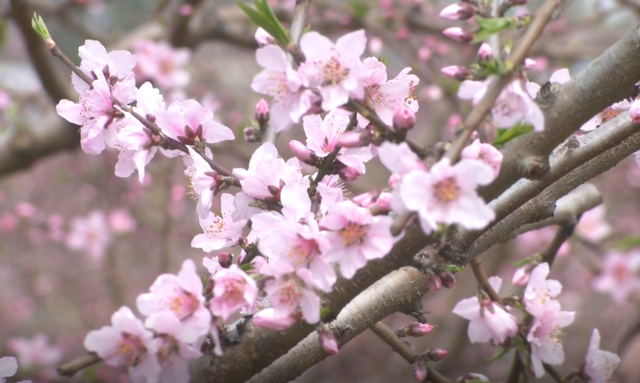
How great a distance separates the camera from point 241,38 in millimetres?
3617

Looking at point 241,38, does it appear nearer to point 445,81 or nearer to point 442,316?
point 445,81

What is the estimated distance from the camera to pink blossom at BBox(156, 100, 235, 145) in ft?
3.46

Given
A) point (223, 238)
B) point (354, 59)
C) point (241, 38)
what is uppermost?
point (241, 38)

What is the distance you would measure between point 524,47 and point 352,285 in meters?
0.52

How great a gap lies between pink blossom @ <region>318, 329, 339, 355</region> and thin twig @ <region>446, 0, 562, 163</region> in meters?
0.42

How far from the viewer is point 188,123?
1084 millimetres

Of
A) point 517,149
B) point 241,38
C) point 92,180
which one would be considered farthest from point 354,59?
point 92,180

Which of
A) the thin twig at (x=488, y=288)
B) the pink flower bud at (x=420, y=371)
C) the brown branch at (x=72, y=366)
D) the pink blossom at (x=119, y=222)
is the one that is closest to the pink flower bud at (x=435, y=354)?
the pink flower bud at (x=420, y=371)

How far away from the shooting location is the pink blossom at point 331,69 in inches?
33.1

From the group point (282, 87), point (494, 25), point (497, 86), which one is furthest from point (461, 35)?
point (282, 87)

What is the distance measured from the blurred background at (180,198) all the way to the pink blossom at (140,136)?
1001 millimetres

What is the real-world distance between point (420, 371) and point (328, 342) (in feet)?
1.13

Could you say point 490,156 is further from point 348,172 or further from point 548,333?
point 548,333

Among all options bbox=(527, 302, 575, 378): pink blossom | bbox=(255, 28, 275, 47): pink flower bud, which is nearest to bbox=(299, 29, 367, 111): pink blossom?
bbox=(255, 28, 275, 47): pink flower bud
